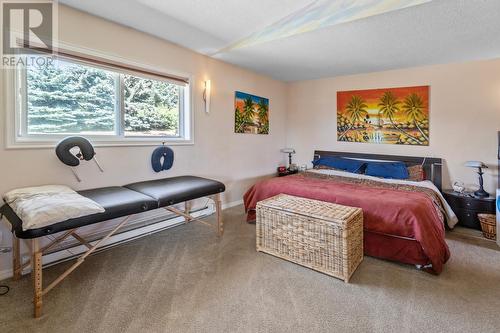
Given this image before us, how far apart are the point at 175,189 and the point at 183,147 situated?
99cm

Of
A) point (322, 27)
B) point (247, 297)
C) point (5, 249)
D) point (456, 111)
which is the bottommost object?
point (247, 297)

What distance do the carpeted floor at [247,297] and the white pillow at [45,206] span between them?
0.63 m

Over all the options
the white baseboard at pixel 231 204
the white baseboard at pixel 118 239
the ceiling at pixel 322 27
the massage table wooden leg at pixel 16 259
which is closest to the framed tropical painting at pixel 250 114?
the ceiling at pixel 322 27

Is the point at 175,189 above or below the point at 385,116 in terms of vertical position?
below

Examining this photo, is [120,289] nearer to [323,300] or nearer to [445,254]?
[323,300]

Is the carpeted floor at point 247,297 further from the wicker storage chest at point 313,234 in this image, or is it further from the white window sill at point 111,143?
the white window sill at point 111,143

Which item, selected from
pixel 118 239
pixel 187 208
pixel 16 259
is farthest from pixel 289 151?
pixel 16 259

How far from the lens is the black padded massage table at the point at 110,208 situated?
1.67 meters

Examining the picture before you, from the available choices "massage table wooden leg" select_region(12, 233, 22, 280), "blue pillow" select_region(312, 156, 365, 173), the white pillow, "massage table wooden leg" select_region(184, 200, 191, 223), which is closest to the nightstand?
"blue pillow" select_region(312, 156, 365, 173)

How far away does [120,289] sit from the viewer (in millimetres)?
Result: 1974

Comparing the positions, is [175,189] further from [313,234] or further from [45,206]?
[313,234]

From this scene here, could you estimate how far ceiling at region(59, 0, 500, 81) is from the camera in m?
2.27

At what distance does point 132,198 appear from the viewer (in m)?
2.23

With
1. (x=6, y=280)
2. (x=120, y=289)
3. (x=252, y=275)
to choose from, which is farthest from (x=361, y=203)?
(x=6, y=280)
